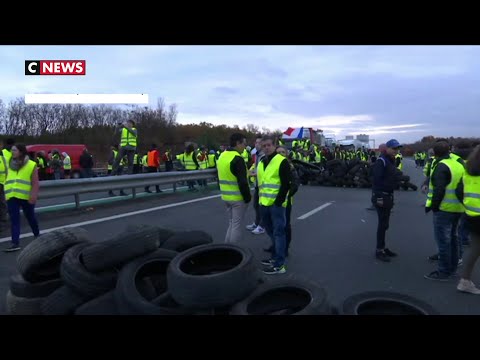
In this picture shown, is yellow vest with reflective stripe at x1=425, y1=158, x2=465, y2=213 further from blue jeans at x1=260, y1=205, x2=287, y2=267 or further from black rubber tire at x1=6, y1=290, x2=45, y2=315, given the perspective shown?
black rubber tire at x1=6, y1=290, x2=45, y2=315

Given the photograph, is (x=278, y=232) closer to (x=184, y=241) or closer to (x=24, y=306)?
(x=184, y=241)

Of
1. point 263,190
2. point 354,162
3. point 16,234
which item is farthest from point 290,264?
point 354,162

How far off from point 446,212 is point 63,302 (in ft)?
16.4

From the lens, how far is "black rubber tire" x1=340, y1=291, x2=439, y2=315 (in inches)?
138

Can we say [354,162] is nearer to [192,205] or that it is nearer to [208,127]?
[192,205]

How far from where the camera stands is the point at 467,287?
4.77 m

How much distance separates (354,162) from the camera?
19.6 meters

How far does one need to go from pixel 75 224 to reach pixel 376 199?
6.37 metres

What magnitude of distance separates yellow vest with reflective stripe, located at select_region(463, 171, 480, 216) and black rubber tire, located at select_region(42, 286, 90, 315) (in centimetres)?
459

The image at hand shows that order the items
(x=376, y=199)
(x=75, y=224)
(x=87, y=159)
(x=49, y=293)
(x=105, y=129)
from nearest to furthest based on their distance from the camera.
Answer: (x=49, y=293), (x=376, y=199), (x=75, y=224), (x=87, y=159), (x=105, y=129)

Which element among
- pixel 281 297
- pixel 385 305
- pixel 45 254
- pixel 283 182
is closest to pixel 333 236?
pixel 283 182

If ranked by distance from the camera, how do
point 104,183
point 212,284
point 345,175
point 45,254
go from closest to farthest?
point 212,284 → point 45,254 → point 104,183 → point 345,175
